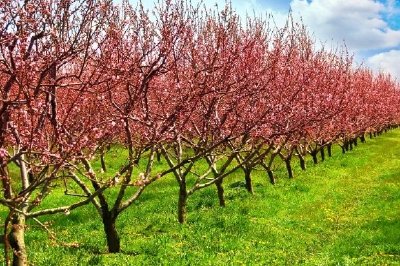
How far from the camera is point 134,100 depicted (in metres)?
12.4

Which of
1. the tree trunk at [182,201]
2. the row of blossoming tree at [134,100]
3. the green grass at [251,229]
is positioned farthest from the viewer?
the tree trunk at [182,201]

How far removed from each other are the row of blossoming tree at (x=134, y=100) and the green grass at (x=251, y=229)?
48.1 inches

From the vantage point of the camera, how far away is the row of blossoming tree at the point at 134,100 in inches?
356

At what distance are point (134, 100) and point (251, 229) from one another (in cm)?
807

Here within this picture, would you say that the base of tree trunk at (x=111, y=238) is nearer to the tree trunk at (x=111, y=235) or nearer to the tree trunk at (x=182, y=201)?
the tree trunk at (x=111, y=235)

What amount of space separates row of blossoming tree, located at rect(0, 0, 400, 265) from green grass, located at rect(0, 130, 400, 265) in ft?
4.01

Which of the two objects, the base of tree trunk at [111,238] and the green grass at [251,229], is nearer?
the green grass at [251,229]

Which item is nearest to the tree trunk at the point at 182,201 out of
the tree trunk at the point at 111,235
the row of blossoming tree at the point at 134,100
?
the row of blossoming tree at the point at 134,100

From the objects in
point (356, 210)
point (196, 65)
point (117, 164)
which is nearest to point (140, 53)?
point (196, 65)

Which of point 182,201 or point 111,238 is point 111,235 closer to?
point 111,238

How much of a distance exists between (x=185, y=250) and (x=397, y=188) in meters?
16.9

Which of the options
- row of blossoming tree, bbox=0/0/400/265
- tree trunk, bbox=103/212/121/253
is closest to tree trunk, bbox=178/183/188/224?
row of blossoming tree, bbox=0/0/400/265

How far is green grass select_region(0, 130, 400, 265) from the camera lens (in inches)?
566

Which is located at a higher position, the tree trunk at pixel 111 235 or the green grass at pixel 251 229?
the tree trunk at pixel 111 235
